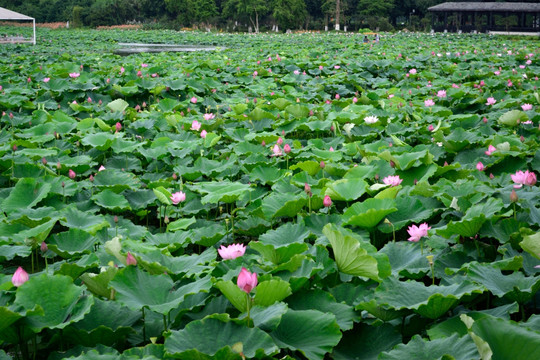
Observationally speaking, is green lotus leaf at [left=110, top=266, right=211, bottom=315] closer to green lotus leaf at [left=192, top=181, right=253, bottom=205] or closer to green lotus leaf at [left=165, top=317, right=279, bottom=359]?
green lotus leaf at [left=165, top=317, right=279, bottom=359]

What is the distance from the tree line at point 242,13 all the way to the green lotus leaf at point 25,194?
38.9 meters

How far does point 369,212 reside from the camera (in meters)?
1.88

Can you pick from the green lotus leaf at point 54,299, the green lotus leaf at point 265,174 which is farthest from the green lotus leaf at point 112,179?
the green lotus leaf at point 54,299

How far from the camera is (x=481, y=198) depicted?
2031 mm

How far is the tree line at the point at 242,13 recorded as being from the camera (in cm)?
4219

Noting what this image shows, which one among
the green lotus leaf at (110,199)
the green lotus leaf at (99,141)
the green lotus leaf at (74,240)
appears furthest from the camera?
the green lotus leaf at (99,141)

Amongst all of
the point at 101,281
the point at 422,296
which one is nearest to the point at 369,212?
the point at 422,296

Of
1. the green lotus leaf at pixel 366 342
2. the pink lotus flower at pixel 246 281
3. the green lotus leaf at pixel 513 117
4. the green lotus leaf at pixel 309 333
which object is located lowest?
the green lotus leaf at pixel 366 342

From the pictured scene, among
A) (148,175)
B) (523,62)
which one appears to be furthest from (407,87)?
(148,175)

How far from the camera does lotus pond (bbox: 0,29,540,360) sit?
128 centimetres

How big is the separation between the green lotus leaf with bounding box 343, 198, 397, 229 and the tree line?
128ft

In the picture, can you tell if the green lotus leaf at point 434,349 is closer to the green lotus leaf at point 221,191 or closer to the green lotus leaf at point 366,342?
the green lotus leaf at point 366,342

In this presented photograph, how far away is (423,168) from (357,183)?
519 mm

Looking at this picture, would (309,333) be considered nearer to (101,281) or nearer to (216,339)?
(216,339)
